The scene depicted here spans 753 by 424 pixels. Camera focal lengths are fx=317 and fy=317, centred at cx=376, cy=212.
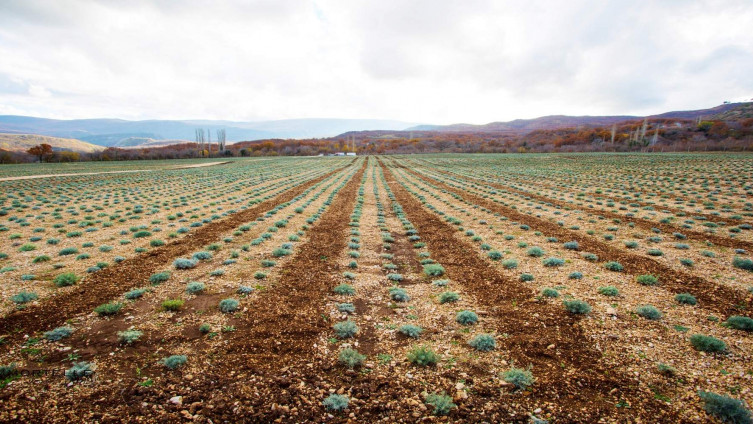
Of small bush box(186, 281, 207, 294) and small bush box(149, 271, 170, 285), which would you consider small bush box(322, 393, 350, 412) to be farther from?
small bush box(149, 271, 170, 285)

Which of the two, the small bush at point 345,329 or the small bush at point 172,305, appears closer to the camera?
the small bush at point 345,329

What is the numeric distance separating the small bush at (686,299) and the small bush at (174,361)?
11.4 m

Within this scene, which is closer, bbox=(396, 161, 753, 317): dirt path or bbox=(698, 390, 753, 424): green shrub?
bbox=(698, 390, 753, 424): green shrub

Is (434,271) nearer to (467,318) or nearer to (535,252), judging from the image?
(467,318)

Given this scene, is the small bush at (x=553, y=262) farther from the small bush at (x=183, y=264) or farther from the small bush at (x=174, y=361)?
the small bush at (x=183, y=264)

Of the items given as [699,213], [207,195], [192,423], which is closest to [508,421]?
[192,423]

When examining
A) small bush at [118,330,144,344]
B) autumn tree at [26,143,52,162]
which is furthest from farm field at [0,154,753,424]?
autumn tree at [26,143,52,162]

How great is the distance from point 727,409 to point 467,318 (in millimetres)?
4034

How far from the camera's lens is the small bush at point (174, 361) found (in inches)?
217

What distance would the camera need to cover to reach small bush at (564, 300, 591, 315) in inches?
299

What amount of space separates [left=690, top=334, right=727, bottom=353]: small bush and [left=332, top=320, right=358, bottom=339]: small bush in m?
6.65

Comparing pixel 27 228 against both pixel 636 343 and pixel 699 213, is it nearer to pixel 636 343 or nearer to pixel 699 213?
pixel 636 343

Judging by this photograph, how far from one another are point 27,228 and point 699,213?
125 feet

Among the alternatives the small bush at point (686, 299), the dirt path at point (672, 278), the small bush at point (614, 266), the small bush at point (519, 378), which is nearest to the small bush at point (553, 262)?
the small bush at point (614, 266)
